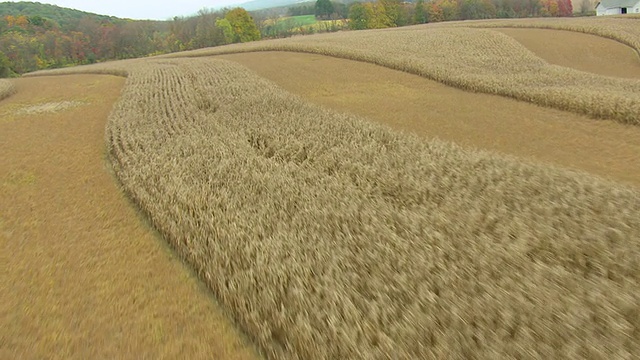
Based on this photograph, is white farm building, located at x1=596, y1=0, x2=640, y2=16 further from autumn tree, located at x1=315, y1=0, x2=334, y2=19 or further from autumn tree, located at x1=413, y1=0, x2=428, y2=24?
autumn tree, located at x1=315, y1=0, x2=334, y2=19

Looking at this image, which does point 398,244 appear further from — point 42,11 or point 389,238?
point 42,11

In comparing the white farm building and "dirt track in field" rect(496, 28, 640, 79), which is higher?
the white farm building

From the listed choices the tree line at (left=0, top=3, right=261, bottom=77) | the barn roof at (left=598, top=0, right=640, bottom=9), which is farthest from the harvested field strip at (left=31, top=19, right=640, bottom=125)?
the tree line at (left=0, top=3, right=261, bottom=77)

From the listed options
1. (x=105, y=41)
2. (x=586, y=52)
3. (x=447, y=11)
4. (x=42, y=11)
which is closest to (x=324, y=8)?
(x=447, y=11)

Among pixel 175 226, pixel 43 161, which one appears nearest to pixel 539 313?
pixel 175 226

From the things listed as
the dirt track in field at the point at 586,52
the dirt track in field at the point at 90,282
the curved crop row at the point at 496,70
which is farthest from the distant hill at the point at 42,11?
the dirt track in field at the point at 90,282

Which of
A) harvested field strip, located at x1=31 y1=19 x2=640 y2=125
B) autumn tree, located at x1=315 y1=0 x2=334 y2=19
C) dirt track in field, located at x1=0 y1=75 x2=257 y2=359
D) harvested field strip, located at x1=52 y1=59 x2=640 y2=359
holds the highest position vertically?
autumn tree, located at x1=315 y1=0 x2=334 y2=19
